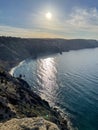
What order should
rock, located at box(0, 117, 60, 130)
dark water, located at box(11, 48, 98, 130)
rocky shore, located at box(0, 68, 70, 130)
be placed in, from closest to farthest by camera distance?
rock, located at box(0, 117, 60, 130), rocky shore, located at box(0, 68, 70, 130), dark water, located at box(11, 48, 98, 130)

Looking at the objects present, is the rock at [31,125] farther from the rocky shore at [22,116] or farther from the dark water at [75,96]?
the dark water at [75,96]

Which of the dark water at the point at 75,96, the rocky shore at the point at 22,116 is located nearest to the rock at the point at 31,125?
the rocky shore at the point at 22,116

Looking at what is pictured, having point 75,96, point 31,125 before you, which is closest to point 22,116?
point 31,125

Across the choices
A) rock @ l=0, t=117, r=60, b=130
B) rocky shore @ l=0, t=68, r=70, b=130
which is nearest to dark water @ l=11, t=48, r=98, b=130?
rocky shore @ l=0, t=68, r=70, b=130

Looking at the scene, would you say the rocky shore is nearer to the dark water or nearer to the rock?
the rock

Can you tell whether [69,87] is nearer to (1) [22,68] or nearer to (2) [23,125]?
(1) [22,68]

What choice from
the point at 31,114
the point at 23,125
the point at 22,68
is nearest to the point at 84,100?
the point at 31,114

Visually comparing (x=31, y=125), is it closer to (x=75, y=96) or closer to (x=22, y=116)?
(x=22, y=116)

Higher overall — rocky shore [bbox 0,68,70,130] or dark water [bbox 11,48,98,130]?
rocky shore [bbox 0,68,70,130]

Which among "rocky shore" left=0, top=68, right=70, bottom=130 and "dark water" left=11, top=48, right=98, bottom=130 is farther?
"dark water" left=11, top=48, right=98, bottom=130

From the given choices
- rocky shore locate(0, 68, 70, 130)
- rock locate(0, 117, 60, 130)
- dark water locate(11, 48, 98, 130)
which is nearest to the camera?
rock locate(0, 117, 60, 130)

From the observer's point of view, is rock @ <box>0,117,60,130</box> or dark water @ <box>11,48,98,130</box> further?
dark water @ <box>11,48,98,130</box>
